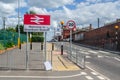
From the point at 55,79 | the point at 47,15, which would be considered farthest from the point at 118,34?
the point at 55,79

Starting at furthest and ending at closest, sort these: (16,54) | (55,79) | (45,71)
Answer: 1. (16,54)
2. (45,71)
3. (55,79)

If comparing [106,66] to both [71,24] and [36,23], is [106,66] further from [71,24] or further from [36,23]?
[71,24]

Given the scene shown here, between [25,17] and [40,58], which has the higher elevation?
[25,17]

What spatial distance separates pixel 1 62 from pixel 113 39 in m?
36.7

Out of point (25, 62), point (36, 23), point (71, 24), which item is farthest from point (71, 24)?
point (36, 23)

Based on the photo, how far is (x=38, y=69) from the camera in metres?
20.8

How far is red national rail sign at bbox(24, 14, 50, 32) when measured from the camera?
2114cm

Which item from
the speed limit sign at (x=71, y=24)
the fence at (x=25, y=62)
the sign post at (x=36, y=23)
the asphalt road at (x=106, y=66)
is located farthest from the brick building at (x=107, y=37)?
the sign post at (x=36, y=23)

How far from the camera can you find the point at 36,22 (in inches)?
843

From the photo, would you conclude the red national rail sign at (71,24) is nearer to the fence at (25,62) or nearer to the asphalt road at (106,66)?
the asphalt road at (106,66)

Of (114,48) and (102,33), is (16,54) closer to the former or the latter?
(114,48)

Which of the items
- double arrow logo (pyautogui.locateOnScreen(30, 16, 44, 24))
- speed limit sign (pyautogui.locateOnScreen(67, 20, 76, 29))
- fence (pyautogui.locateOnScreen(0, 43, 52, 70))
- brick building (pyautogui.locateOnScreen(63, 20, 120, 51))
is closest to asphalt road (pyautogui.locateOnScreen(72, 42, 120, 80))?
speed limit sign (pyautogui.locateOnScreen(67, 20, 76, 29))

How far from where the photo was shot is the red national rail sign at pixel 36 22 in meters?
21.1

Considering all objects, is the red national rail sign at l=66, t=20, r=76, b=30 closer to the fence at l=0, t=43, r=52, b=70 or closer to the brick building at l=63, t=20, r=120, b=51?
the fence at l=0, t=43, r=52, b=70
